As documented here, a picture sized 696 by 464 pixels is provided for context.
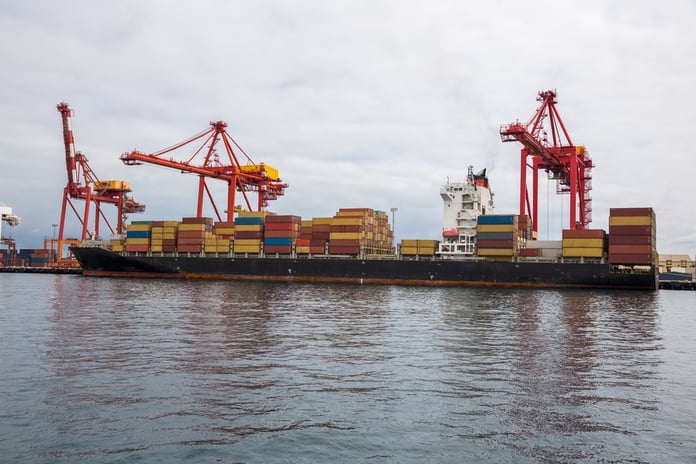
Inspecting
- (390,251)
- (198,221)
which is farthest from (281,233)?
(390,251)

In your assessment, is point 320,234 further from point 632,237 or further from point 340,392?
point 340,392

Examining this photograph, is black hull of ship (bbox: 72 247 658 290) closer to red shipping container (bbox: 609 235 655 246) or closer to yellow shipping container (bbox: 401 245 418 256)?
yellow shipping container (bbox: 401 245 418 256)

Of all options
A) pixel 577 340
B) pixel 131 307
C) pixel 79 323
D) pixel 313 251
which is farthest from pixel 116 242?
pixel 577 340

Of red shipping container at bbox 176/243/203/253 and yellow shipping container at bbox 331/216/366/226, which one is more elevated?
yellow shipping container at bbox 331/216/366/226

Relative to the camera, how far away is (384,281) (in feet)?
218

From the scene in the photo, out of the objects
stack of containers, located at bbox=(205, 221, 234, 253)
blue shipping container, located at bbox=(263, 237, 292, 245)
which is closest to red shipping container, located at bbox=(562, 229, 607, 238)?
blue shipping container, located at bbox=(263, 237, 292, 245)

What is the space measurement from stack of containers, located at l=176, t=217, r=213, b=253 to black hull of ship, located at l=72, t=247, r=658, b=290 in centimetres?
159

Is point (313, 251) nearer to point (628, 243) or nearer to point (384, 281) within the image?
point (384, 281)

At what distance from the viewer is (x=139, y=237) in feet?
264

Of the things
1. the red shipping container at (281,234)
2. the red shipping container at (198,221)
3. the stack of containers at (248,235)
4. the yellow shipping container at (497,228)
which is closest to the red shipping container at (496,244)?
the yellow shipping container at (497,228)

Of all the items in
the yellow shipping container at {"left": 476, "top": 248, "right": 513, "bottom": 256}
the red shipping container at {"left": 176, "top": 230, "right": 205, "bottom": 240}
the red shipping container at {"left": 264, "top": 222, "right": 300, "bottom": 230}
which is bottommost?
the yellow shipping container at {"left": 476, "top": 248, "right": 513, "bottom": 256}

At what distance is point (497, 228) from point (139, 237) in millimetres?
51322

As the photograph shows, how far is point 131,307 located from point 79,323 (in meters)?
8.22

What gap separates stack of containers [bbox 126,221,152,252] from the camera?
79.8m
